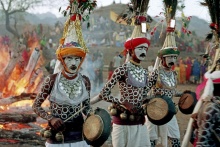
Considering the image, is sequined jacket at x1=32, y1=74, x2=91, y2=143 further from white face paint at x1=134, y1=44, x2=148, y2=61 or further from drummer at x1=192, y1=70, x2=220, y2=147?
drummer at x1=192, y1=70, x2=220, y2=147

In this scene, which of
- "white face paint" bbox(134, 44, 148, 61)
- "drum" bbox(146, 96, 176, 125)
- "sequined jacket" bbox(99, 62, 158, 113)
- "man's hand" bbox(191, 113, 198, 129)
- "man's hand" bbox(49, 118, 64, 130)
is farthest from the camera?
"white face paint" bbox(134, 44, 148, 61)

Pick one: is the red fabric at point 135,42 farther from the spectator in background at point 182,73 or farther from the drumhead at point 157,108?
the spectator in background at point 182,73

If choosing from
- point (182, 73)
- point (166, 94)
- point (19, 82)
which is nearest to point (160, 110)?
point (166, 94)

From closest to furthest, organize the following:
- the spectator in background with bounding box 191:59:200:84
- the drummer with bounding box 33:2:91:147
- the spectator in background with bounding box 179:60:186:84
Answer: the drummer with bounding box 33:2:91:147
the spectator in background with bounding box 191:59:200:84
the spectator in background with bounding box 179:60:186:84

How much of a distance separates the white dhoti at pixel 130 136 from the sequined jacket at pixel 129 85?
13.2 inches

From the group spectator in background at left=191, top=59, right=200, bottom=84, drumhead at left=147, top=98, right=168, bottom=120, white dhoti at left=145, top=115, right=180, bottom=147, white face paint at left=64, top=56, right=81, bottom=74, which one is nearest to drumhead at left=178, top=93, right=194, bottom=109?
white dhoti at left=145, top=115, right=180, bottom=147

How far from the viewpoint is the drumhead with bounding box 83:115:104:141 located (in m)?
4.56

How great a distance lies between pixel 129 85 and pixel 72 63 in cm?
127

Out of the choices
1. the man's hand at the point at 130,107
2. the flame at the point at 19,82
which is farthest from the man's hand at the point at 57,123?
the flame at the point at 19,82

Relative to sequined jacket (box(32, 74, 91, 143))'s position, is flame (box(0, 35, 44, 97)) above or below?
above

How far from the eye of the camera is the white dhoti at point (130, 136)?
597cm

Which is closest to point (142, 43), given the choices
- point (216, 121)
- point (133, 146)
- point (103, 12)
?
point (133, 146)

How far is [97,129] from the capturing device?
180 inches

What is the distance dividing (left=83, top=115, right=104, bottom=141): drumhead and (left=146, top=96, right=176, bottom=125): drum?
1330 millimetres
